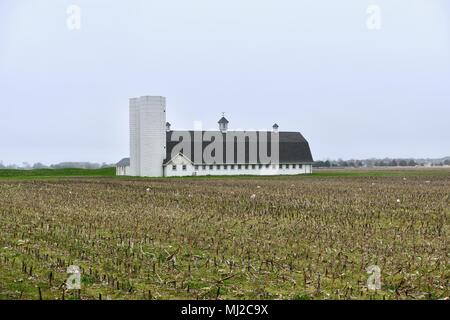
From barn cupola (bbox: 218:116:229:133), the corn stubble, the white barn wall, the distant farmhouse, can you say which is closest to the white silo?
the distant farmhouse

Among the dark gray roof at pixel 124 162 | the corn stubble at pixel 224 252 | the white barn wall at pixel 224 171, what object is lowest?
the corn stubble at pixel 224 252

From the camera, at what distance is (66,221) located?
1806 centimetres

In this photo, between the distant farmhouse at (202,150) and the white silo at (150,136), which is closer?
the white silo at (150,136)

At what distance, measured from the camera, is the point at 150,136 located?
239 feet

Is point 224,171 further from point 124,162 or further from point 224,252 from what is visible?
point 224,252

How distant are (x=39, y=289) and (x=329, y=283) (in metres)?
5.39

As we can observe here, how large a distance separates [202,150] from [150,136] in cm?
1030

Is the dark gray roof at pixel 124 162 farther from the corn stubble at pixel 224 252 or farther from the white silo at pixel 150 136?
the corn stubble at pixel 224 252

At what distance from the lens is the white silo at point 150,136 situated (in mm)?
72500

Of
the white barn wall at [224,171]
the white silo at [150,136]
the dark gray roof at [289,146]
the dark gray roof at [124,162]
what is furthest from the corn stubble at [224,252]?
the dark gray roof at [289,146]

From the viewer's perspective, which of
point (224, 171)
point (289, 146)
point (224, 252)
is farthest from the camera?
point (289, 146)

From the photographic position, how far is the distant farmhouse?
7312cm

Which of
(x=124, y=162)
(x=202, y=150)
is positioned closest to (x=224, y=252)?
(x=202, y=150)

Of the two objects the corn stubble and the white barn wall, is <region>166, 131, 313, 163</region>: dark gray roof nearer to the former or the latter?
the white barn wall
